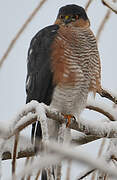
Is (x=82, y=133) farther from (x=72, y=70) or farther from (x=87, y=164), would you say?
(x=87, y=164)

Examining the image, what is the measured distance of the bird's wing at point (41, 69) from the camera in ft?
8.66

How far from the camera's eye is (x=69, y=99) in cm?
270

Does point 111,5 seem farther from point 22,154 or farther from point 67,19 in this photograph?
point 67,19

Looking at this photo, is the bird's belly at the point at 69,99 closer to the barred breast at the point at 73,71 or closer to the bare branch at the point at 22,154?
the barred breast at the point at 73,71

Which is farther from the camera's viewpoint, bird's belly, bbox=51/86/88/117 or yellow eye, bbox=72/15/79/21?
yellow eye, bbox=72/15/79/21

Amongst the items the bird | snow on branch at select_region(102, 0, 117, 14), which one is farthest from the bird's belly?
snow on branch at select_region(102, 0, 117, 14)

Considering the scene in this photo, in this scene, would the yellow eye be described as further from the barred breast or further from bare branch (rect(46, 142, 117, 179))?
bare branch (rect(46, 142, 117, 179))

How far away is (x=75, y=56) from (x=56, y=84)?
0.91 ft

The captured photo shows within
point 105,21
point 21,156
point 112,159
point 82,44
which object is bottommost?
point 21,156

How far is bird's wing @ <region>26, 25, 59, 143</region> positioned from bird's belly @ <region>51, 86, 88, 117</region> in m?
0.05

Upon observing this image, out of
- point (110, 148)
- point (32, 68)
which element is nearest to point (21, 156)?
point (110, 148)

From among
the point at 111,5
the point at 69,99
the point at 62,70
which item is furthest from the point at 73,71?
the point at 111,5

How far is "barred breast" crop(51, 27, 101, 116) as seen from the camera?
260 cm

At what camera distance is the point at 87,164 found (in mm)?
466
